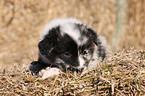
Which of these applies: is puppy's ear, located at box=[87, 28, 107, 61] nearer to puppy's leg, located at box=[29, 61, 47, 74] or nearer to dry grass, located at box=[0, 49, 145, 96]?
dry grass, located at box=[0, 49, 145, 96]

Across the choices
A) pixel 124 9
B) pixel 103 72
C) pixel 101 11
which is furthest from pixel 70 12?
pixel 103 72

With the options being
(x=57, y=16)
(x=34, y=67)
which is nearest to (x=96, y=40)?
(x=34, y=67)

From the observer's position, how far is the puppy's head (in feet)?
8.06

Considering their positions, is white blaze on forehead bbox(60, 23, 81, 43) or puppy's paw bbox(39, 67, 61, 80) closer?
puppy's paw bbox(39, 67, 61, 80)

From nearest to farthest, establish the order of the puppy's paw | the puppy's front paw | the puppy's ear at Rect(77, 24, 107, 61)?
1. the puppy's paw
2. the puppy's front paw
3. the puppy's ear at Rect(77, 24, 107, 61)

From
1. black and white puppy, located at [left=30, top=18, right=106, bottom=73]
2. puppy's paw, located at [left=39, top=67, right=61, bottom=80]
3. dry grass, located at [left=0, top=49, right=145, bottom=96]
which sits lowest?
dry grass, located at [left=0, top=49, right=145, bottom=96]

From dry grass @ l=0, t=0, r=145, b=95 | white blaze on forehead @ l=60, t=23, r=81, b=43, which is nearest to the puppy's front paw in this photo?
dry grass @ l=0, t=0, r=145, b=95

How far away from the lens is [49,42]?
2.53 meters

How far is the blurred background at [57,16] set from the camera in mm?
4543

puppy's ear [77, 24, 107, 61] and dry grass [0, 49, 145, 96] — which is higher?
puppy's ear [77, 24, 107, 61]

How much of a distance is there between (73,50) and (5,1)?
9.00 ft

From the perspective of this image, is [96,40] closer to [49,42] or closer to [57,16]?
[49,42]

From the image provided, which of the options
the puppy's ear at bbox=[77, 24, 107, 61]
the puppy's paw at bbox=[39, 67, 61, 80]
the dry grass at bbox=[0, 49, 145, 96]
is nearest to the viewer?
the dry grass at bbox=[0, 49, 145, 96]

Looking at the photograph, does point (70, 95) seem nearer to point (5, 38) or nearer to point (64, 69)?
point (64, 69)
